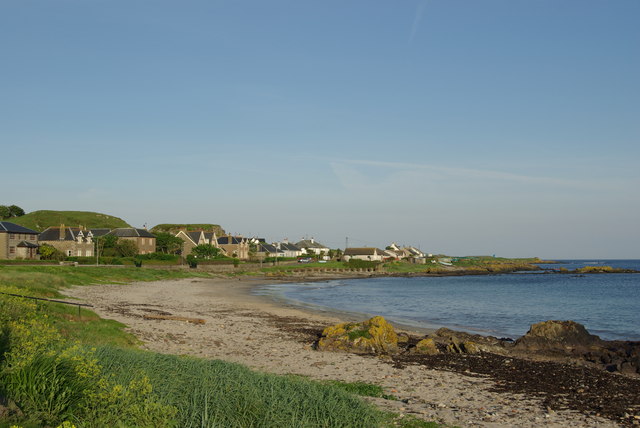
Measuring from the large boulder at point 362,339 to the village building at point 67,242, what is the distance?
91092 mm

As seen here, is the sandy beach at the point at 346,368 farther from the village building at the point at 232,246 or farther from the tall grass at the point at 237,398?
the village building at the point at 232,246

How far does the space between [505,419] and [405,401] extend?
2.55 metres

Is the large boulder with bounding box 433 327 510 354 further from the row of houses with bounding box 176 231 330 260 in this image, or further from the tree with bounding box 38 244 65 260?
the row of houses with bounding box 176 231 330 260

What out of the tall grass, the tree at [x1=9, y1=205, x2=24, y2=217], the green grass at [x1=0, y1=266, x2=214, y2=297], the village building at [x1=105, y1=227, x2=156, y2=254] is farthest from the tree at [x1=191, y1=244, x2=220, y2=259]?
the tall grass

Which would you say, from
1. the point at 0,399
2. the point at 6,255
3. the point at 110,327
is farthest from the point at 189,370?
the point at 6,255

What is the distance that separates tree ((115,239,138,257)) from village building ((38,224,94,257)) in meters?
5.31

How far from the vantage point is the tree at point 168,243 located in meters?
126

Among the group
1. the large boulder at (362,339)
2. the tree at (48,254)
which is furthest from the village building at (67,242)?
the large boulder at (362,339)

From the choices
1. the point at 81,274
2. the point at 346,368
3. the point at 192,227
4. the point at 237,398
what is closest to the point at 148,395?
the point at 237,398

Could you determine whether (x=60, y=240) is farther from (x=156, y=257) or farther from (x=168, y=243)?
(x=168, y=243)

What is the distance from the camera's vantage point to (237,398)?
889 cm

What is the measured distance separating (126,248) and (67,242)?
10.9 m

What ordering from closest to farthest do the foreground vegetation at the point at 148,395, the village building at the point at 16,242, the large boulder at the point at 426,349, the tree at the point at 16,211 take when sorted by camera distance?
the foreground vegetation at the point at 148,395
the large boulder at the point at 426,349
the village building at the point at 16,242
the tree at the point at 16,211

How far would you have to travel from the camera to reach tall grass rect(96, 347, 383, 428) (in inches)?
324
